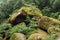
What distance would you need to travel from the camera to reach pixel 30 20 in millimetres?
13820

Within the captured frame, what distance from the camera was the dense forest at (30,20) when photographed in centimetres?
1113

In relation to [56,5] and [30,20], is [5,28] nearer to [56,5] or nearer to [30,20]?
[30,20]

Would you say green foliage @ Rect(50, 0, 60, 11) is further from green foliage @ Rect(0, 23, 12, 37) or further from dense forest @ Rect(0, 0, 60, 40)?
green foliage @ Rect(0, 23, 12, 37)

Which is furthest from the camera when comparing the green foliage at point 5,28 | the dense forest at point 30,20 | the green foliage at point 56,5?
the green foliage at point 56,5

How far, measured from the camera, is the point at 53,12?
15359 millimetres

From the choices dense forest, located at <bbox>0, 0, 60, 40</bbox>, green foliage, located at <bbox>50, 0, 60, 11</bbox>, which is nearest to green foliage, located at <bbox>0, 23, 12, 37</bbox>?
dense forest, located at <bbox>0, 0, 60, 40</bbox>

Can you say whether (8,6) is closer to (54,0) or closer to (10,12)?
(10,12)

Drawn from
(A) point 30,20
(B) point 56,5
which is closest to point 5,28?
(A) point 30,20

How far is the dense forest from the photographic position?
1113 centimetres

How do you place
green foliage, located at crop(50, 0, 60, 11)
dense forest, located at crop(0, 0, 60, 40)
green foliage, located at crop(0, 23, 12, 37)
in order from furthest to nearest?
green foliage, located at crop(50, 0, 60, 11), green foliage, located at crop(0, 23, 12, 37), dense forest, located at crop(0, 0, 60, 40)

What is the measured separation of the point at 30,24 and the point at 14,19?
147 cm

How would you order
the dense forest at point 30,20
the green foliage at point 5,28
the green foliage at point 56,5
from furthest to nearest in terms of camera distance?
the green foliage at point 56,5 < the green foliage at point 5,28 < the dense forest at point 30,20

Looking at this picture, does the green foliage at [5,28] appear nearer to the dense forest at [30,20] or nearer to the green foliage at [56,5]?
the dense forest at [30,20]

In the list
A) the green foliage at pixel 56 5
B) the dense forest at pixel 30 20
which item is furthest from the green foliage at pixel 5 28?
the green foliage at pixel 56 5
